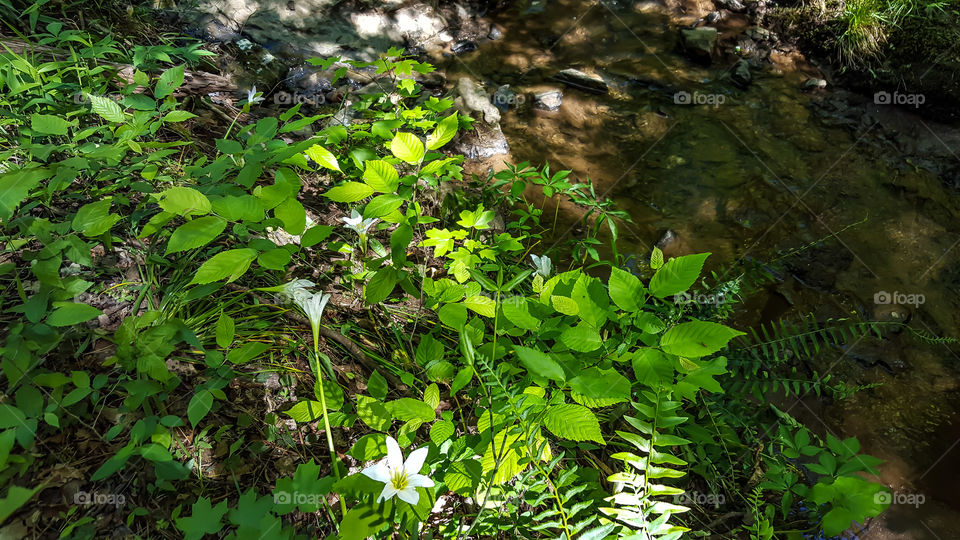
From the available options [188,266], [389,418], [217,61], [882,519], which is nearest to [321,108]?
[217,61]

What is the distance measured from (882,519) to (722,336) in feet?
6.46

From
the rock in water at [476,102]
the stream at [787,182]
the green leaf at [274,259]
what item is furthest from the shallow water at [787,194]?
the green leaf at [274,259]

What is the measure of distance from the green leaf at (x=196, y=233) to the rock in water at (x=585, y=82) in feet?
14.3

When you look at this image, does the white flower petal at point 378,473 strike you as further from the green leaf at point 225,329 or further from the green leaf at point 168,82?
the green leaf at point 168,82

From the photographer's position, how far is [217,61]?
3.79 m

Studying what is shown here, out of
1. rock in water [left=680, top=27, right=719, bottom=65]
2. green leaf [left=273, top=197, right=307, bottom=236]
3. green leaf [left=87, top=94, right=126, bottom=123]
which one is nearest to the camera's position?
green leaf [left=273, top=197, right=307, bottom=236]

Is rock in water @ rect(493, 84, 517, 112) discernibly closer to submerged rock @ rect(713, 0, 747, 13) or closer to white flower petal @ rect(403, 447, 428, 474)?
submerged rock @ rect(713, 0, 747, 13)

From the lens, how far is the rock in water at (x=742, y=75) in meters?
5.10

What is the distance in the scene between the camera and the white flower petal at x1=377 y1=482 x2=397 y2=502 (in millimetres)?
1086

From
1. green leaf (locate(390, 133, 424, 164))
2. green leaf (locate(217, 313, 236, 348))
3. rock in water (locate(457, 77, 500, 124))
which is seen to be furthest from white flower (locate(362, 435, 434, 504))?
rock in water (locate(457, 77, 500, 124))

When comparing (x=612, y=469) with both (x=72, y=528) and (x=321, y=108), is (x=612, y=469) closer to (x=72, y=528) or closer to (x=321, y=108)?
(x=72, y=528)

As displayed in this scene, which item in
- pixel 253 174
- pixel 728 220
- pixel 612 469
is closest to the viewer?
pixel 253 174

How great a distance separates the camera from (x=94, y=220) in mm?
1478

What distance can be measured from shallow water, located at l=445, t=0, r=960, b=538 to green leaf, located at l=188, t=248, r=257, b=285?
2744 mm
